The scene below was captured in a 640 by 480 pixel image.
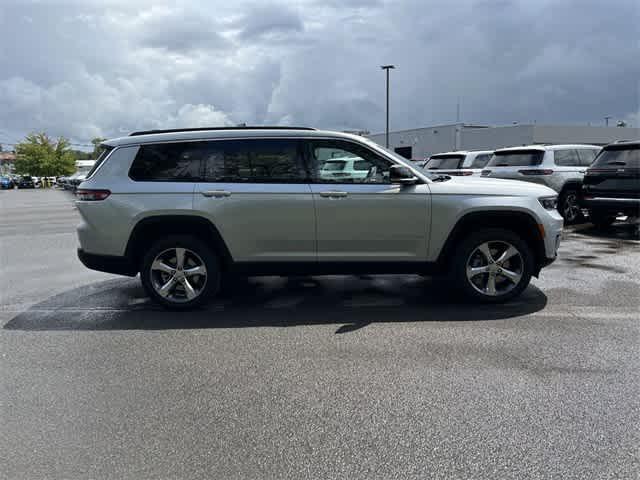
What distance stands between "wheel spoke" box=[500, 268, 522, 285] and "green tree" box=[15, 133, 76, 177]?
74.2m

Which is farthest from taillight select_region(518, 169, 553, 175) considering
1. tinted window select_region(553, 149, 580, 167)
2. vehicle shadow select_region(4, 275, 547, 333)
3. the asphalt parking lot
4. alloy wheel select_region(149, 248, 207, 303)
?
alloy wheel select_region(149, 248, 207, 303)

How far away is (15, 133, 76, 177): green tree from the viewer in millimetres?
68500

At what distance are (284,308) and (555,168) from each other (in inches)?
346

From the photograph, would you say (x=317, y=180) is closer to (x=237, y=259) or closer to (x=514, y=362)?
(x=237, y=259)

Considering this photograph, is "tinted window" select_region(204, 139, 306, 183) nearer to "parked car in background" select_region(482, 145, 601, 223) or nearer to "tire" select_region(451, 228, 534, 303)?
"tire" select_region(451, 228, 534, 303)

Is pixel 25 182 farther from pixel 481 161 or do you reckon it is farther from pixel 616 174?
pixel 616 174

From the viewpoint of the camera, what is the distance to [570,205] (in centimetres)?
1212

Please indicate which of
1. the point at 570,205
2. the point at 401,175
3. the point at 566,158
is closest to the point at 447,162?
the point at 566,158

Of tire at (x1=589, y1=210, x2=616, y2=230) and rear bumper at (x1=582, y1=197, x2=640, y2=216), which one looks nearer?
rear bumper at (x1=582, y1=197, x2=640, y2=216)

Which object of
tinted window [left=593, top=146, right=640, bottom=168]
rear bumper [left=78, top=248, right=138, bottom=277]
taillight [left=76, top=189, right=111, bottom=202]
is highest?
tinted window [left=593, top=146, right=640, bottom=168]

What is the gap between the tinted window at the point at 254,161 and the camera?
17.7 feet

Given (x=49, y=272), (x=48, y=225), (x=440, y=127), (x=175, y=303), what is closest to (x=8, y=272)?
(x=49, y=272)

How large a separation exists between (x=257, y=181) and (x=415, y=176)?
1648 millimetres

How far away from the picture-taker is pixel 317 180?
5375mm
